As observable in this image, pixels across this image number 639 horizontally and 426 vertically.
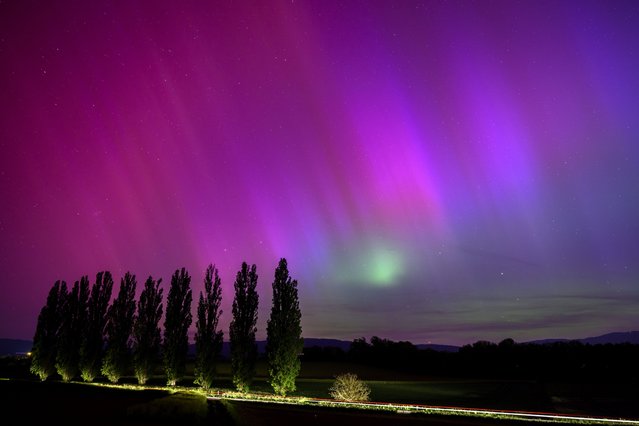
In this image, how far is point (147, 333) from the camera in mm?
53469

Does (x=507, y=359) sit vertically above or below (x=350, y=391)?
below

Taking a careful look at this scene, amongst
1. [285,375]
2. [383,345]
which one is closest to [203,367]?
[285,375]

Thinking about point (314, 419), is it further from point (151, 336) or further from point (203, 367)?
point (151, 336)

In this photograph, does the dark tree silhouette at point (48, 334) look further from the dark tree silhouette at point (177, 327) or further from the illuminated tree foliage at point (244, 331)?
the illuminated tree foliage at point (244, 331)

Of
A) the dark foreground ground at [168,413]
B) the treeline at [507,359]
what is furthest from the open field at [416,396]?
the treeline at [507,359]

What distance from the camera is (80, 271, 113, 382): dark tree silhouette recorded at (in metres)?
52.6

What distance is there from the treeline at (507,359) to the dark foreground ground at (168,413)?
183ft

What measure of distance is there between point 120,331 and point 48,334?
9489mm

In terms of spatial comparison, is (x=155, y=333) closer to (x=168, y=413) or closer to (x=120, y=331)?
(x=120, y=331)

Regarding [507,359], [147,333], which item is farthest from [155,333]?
[507,359]

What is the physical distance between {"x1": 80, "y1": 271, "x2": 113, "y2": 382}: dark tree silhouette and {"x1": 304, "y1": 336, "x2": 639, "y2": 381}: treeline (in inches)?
1779

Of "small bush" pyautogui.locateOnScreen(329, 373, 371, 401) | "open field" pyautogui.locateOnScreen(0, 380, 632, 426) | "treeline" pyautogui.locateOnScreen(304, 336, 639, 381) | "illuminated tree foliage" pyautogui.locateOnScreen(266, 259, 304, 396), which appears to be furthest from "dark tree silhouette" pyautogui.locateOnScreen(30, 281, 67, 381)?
"treeline" pyautogui.locateOnScreen(304, 336, 639, 381)

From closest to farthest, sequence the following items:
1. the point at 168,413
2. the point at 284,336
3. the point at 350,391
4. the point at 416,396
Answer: the point at 168,413 < the point at 350,391 < the point at 284,336 < the point at 416,396

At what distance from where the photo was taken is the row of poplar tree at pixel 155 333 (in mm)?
42812
